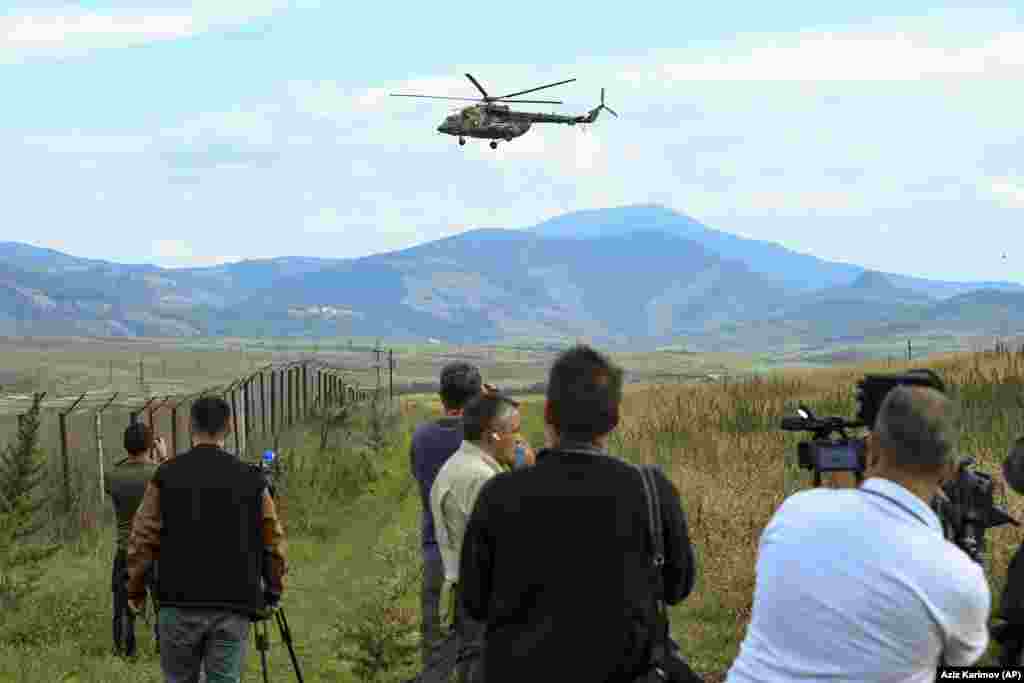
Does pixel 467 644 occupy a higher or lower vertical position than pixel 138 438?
lower

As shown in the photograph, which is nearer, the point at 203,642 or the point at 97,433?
the point at 203,642

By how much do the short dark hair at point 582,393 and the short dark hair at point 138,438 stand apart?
6.37 m

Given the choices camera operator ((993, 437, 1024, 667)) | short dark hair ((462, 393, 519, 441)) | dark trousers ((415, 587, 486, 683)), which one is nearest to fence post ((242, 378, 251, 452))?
dark trousers ((415, 587, 486, 683))

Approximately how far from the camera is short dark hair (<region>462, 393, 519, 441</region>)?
7707mm

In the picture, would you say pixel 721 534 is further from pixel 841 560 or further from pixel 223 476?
pixel 841 560

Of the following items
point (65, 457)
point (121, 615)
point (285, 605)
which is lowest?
point (285, 605)

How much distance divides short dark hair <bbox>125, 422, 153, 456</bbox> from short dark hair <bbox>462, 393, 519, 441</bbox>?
13.5 feet

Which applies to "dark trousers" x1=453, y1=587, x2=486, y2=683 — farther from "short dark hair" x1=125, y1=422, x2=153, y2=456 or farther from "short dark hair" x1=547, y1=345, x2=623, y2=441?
"short dark hair" x1=125, y1=422, x2=153, y2=456

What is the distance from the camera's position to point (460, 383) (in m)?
8.65

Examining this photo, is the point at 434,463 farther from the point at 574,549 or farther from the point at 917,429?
the point at 917,429

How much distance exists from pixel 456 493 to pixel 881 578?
12.2ft

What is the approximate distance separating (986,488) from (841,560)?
1473mm

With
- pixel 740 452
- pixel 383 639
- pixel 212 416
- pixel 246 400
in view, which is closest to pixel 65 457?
pixel 246 400

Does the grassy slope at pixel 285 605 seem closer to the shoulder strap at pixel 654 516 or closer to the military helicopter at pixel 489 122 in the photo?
the shoulder strap at pixel 654 516
